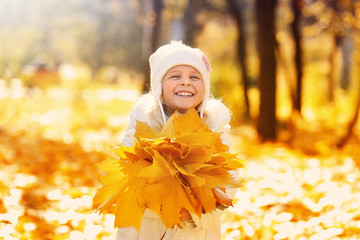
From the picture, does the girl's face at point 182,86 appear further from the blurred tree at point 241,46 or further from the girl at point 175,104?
the blurred tree at point 241,46

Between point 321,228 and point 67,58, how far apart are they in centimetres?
4235

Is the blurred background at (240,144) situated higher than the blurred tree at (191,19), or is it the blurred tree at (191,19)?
the blurred tree at (191,19)

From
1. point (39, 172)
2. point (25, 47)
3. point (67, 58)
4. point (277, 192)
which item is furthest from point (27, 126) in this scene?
point (67, 58)

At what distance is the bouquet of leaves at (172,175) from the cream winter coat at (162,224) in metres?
0.13

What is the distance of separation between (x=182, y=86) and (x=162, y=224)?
0.75 m

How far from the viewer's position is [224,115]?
2609 millimetres

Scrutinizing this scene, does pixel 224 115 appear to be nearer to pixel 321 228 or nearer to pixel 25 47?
pixel 321 228

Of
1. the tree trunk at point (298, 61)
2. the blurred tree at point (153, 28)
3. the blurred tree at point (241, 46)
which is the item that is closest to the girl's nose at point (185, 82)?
the blurred tree at point (153, 28)

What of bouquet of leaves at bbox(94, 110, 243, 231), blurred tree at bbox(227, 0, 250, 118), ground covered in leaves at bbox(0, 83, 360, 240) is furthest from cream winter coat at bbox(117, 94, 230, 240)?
blurred tree at bbox(227, 0, 250, 118)

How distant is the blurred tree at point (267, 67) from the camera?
9.43 m

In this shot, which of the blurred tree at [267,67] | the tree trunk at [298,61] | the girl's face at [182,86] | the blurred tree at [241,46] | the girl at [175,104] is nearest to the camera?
the girl at [175,104]

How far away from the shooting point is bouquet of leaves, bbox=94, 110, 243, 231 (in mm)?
1988

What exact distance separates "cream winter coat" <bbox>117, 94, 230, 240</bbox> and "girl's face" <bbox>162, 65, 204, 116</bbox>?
0.13 metres

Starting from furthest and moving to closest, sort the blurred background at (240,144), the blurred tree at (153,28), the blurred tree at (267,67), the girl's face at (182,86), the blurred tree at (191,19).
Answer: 1. the blurred tree at (191,19)
2. the blurred tree at (153,28)
3. the blurred tree at (267,67)
4. the blurred background at (240,144)
5. the girl's face at (182,86)
